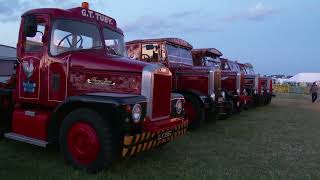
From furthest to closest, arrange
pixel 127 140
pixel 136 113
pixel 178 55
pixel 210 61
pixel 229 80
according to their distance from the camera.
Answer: pixel 210 61 < pixel 229 80 < pixel 178 55 < pixel 136 113 < pixel 127 140

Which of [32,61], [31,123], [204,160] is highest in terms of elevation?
[32,61]

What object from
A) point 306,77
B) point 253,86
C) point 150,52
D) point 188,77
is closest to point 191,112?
point 188,77

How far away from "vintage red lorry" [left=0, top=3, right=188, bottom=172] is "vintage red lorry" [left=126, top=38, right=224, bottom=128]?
299 cm

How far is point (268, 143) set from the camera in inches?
359

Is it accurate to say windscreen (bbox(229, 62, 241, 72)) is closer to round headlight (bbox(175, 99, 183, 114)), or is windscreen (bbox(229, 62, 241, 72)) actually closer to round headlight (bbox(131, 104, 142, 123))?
round headlight (bbox(175, 99, 183, 114))

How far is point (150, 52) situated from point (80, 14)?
4.57 meters

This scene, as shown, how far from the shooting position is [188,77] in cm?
1154

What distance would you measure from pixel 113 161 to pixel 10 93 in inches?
113

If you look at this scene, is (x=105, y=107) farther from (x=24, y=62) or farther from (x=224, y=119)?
(x=224, y=119)

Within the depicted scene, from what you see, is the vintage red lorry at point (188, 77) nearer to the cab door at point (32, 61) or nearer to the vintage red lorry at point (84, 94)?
the vintage red lorry at point (84, 94)

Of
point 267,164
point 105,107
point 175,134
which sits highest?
point 105,107

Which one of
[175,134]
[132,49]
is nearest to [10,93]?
[175,134]

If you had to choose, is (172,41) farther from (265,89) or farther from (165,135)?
(265,89)

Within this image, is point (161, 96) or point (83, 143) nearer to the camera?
point (83, 143)
